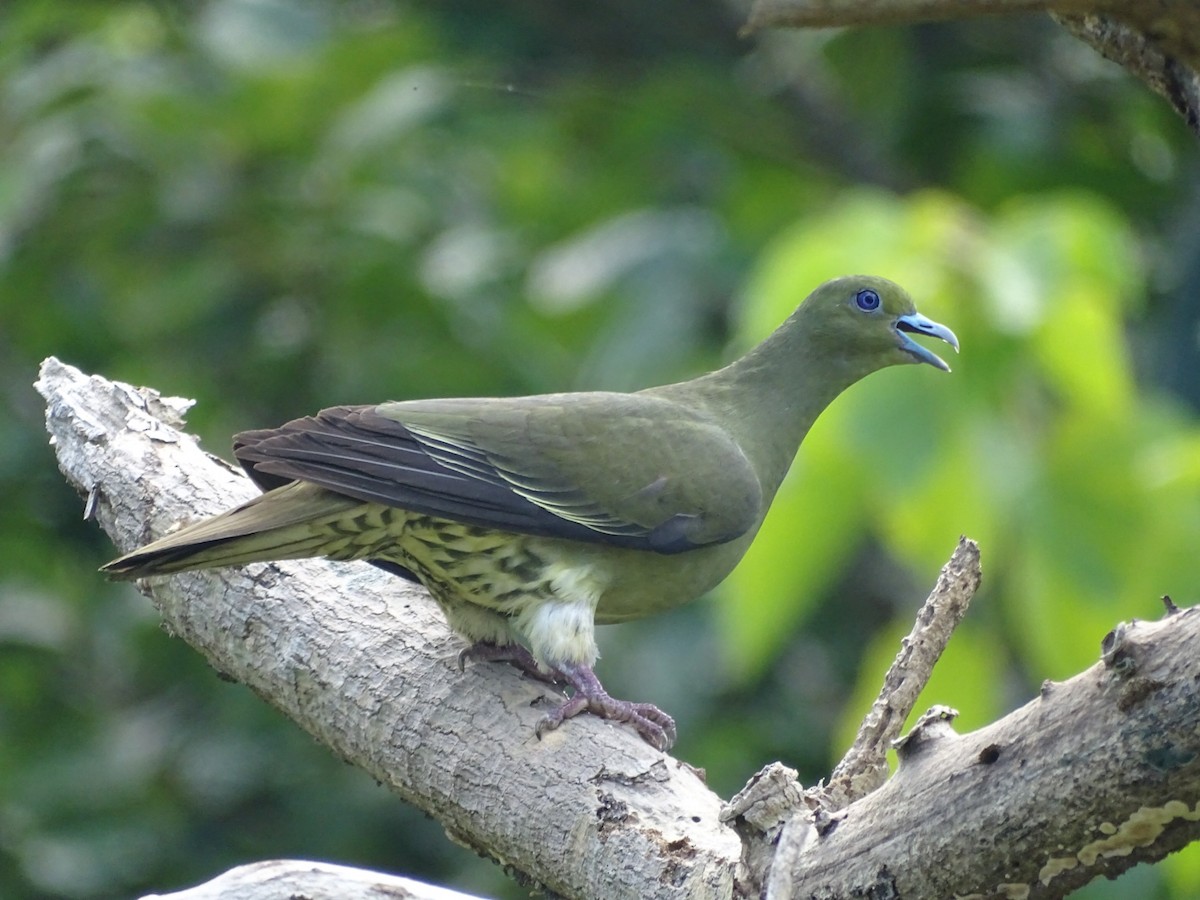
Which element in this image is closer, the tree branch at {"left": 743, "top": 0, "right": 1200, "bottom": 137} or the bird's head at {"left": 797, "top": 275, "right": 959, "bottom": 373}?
the tree branch at {"left": 743, "top": 0, "right": 1200, "bottom": 137}

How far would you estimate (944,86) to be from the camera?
8.16 m

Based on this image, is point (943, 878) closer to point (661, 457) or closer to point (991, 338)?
point (661, 457)

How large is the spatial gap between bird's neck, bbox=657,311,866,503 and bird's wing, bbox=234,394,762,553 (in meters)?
0.17

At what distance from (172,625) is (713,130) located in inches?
188

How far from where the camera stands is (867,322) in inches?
165

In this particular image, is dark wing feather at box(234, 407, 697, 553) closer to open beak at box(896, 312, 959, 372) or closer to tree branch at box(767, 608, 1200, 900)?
open beak at box(896, 312, 959, 372)

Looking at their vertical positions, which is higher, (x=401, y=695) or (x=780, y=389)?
(x=780, y=389)

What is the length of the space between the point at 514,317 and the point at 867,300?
295 cm

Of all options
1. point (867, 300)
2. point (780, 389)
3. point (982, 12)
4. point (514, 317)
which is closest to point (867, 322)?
point (867, 300)

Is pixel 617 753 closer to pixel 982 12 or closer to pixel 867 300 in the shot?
pixel 867 300

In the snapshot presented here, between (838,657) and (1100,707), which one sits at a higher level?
(838,657)

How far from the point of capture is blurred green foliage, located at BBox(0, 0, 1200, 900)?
4.79 metres

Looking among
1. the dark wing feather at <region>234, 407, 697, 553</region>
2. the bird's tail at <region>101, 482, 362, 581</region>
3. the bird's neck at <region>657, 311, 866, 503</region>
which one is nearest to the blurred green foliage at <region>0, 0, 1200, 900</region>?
the bird's neck at <region>657, 311, 866, 503</region>

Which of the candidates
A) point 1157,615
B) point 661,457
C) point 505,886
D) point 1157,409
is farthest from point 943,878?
point 505,886
